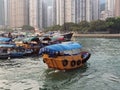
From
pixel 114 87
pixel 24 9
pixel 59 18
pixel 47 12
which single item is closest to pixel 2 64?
pixel 114 87

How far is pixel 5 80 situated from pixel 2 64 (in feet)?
26.0

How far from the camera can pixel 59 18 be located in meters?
133

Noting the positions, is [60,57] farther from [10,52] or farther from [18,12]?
[18,12]

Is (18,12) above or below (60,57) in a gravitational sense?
above

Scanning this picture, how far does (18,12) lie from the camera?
150 metres

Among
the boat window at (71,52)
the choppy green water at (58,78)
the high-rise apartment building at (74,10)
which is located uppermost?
the high-rise apartment building at (74,10)

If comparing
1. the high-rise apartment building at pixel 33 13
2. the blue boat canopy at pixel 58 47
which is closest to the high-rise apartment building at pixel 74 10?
the high-rise apartment building at pixel 33 13

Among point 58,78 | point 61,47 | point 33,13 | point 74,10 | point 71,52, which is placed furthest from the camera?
point 33,13

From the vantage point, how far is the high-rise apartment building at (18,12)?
490 feet

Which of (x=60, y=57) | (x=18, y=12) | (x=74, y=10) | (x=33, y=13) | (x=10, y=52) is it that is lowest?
(x=10, y=52)

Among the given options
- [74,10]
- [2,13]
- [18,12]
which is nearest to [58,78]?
[74,10]

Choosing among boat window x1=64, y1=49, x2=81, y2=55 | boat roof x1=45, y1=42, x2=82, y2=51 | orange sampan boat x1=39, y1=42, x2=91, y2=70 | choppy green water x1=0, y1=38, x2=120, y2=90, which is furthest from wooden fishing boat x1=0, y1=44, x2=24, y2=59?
Result: boat roof x1=45, y1=42, x2=82, y2=51

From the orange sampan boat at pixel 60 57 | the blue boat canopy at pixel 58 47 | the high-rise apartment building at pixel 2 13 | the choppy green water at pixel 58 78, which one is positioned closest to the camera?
the choppy green water at pixel 58 78

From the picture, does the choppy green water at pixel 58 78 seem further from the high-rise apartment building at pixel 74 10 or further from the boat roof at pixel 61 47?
the high-rise apartment building at pixel 74 10
